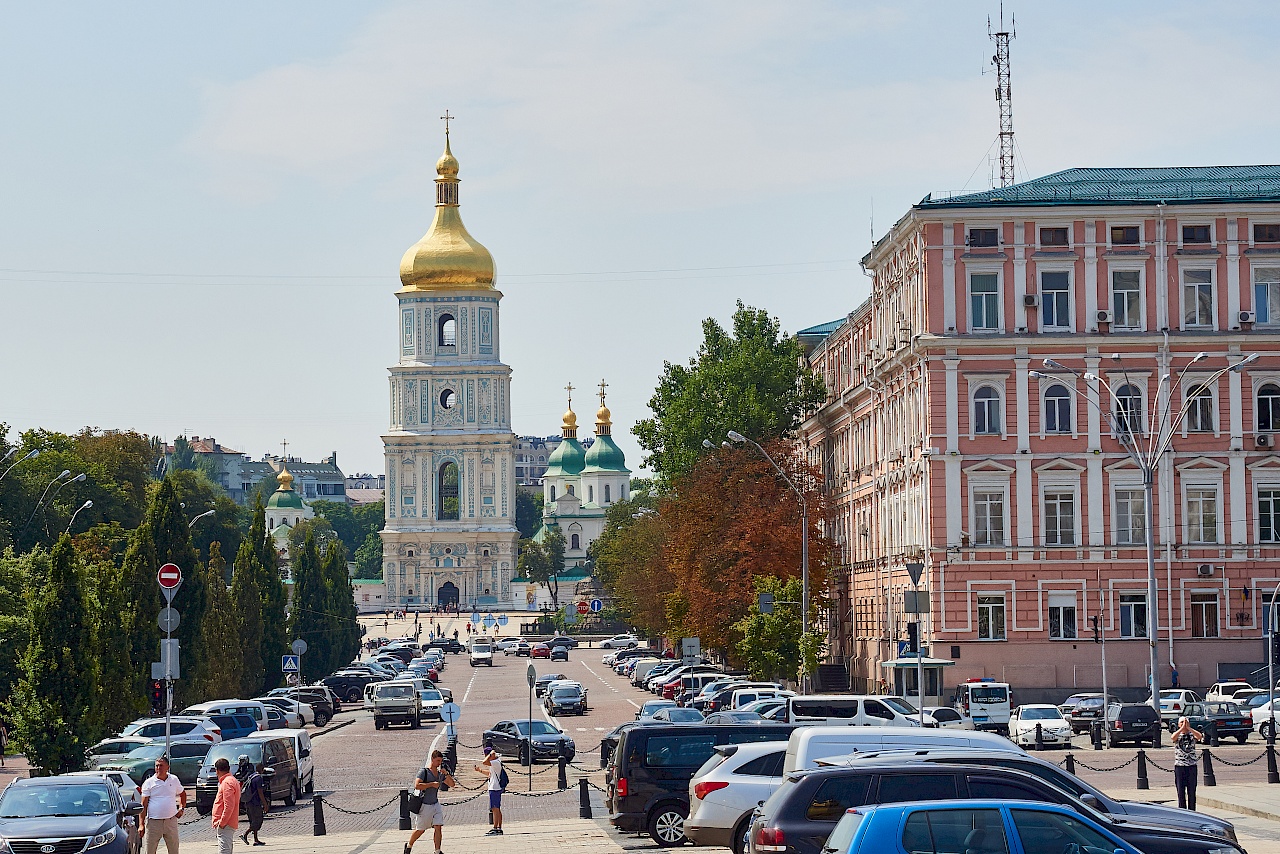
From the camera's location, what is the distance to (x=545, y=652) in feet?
417

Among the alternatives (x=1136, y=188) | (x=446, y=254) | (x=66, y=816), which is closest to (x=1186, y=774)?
(x=66, y=816)

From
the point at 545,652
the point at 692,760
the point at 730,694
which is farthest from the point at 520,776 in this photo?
the point at 545,652

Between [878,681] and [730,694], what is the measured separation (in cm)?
1457

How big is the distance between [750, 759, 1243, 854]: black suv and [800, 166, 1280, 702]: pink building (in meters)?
44.6

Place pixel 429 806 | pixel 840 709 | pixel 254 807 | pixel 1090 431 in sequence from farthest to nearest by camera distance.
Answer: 1. pixel 1090 431
2. pixel 840 709
3. pixel 254 807
4. pixel 429 806

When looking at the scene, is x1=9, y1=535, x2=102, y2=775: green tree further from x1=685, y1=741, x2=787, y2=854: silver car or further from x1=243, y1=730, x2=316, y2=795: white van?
x1=685, y1=741, x2=787, y2=854: silver car

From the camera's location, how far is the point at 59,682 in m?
39.2

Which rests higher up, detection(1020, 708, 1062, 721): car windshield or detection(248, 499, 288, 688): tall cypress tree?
detection(248, 499, 288, 688): tall cypress tree

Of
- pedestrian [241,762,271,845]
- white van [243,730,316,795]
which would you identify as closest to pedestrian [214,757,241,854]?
pedestrian [241,762,271,845]

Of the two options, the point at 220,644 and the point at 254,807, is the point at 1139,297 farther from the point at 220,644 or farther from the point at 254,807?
the point at 254,807

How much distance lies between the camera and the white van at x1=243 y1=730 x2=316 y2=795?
3944 cm

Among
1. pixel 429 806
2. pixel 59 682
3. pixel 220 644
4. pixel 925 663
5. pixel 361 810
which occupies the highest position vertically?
pixel 59 682

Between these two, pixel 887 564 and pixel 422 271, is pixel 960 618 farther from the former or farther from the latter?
pixel 422 271

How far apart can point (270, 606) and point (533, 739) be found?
32.8 metres
